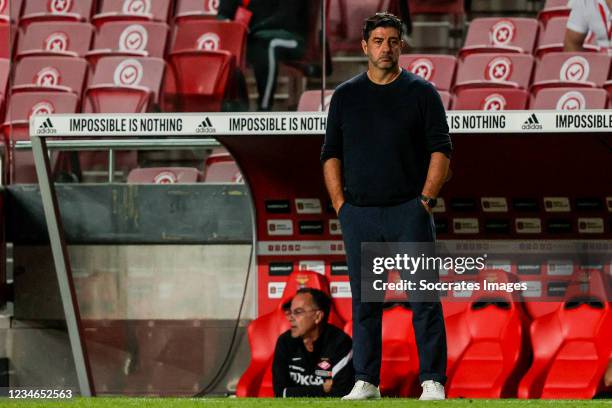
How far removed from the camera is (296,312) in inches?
296

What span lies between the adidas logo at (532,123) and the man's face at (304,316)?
1.54 metres

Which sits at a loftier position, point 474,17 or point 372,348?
point 474,17

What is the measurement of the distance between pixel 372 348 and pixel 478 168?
107 inches

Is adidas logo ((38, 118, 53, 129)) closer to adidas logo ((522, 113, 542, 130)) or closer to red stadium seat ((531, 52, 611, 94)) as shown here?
adidas logo ((522, 113, 542, 130))

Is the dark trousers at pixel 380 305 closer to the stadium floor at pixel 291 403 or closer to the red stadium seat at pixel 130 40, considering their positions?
the stadium floor at pixel 291 403

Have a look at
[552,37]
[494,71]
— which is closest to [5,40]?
[494,71]

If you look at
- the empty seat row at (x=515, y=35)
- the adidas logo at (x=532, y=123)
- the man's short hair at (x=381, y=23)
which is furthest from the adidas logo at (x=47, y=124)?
the empty seat row at (x=515, y=35)

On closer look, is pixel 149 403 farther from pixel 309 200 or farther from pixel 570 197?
pixel 570 197

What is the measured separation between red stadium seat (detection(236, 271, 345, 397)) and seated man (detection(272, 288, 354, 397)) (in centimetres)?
47

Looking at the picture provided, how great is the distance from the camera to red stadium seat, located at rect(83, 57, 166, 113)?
9492 millimetres

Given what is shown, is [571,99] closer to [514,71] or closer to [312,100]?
[514,71]

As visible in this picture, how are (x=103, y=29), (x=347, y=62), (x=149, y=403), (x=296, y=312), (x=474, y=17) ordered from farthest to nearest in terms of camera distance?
1. (x=103, y=29)
2. (x=474, y=17)
3. (x=347, y=62)
4. (x=296, y=312)
5. (x=149, y=403)

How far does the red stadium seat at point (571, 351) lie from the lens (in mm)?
7457

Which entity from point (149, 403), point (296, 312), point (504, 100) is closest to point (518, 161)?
point (504, 100)
